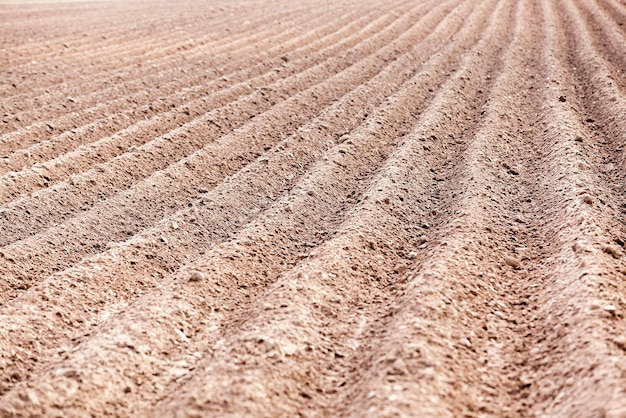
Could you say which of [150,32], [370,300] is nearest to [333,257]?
[370,300]

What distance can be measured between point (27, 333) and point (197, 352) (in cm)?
80

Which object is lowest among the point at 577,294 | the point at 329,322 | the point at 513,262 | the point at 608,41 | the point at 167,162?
the point at 167,162

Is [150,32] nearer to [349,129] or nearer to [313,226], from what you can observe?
[349,129]

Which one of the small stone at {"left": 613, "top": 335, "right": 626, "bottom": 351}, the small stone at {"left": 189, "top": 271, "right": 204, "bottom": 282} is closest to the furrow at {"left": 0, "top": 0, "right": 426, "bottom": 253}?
the small stone at {"left": 189, "top": 271, "right": 204, "bottom": 282}

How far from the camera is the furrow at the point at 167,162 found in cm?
428

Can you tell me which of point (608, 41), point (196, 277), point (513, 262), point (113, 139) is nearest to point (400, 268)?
point (513, 262)

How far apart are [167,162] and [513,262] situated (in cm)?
284

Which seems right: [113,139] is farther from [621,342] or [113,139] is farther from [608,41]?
[608,41]

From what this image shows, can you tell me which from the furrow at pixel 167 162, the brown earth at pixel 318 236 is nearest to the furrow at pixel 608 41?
the brown earth at pixel 318 236

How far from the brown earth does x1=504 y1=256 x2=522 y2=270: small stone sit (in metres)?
0.02

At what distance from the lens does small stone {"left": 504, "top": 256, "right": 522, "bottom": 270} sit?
3514mm

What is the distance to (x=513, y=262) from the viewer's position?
3.54 meters

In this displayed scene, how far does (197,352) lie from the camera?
2.89 meters

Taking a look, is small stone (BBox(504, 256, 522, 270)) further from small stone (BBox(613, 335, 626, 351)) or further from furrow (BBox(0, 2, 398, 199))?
furrow (BBox(0, 2, 398, 199))
